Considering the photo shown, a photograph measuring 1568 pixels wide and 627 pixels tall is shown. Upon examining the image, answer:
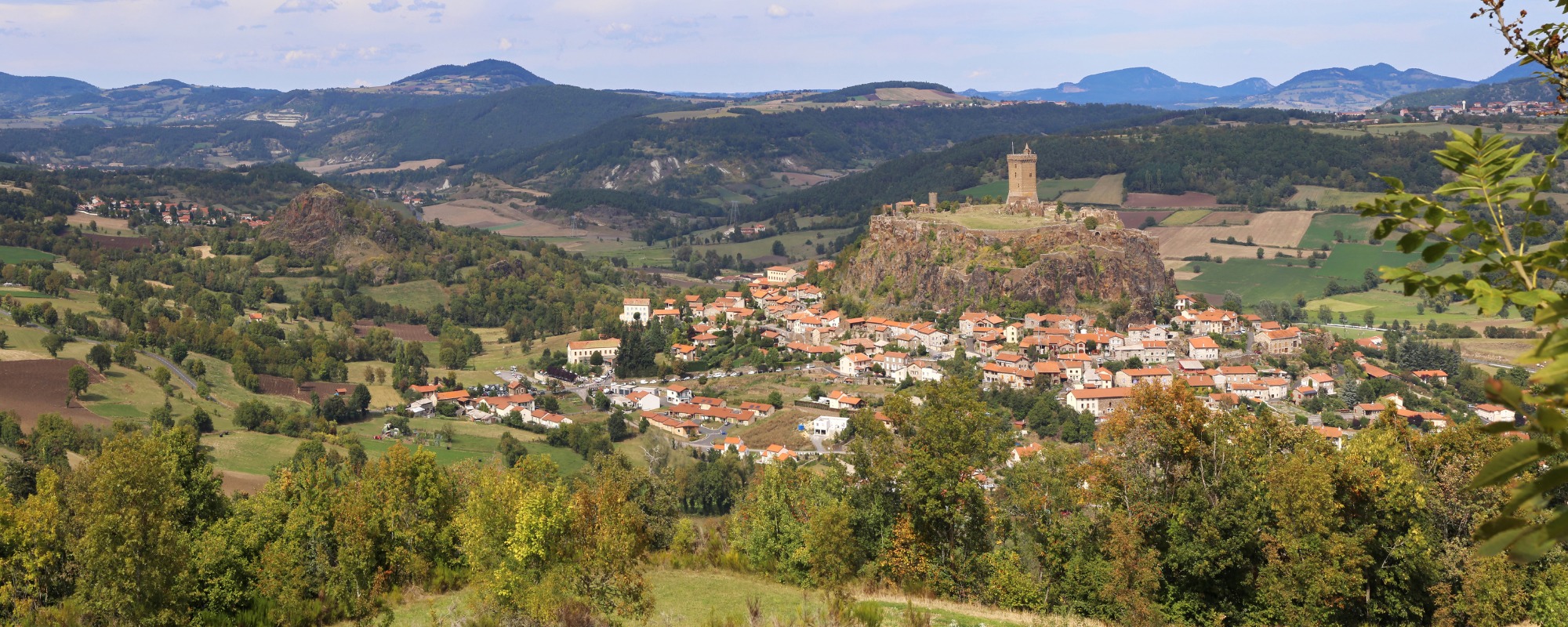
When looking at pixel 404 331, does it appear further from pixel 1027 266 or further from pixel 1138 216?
pixel 1138 216

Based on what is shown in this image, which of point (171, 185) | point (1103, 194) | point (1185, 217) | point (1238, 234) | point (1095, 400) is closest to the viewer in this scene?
point (1095, 400)

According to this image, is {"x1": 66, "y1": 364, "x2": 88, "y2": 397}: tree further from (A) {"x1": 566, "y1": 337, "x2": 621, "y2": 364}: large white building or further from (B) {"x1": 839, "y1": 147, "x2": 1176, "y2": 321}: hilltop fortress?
(B) {"x1": 839, "y1": 147, "x2": 1176, "y2": 321}: hilltop fortress

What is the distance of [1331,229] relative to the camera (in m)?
116

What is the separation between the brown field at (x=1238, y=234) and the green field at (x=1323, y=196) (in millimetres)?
5351

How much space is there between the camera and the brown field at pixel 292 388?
228 feet

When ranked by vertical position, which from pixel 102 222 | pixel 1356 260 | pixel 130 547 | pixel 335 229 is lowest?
pixel 1356 260

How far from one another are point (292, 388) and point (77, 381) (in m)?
13.6

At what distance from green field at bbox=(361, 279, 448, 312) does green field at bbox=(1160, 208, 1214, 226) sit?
8249 centimetres

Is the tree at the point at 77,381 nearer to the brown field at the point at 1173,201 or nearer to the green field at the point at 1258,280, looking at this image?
the green field at the point at 1258,280

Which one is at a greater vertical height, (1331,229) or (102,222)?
(102,222)

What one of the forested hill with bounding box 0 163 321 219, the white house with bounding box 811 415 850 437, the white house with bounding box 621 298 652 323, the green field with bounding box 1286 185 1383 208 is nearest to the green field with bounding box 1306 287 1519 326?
the green field with bounding box 1286 185 1383 208

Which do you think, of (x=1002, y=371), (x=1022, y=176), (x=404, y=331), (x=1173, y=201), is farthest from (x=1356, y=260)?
(x=404, y=331)

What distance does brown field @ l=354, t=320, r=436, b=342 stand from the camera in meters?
93.8

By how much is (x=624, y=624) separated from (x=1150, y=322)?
213 feet
